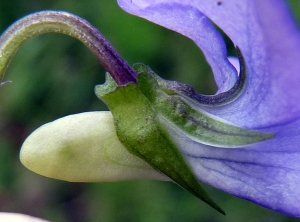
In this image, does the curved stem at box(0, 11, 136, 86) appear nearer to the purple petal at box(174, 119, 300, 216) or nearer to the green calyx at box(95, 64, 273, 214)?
the green calyx at box(95, 64, 273, 214)

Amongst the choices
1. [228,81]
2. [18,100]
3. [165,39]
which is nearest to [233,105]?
[228,81]

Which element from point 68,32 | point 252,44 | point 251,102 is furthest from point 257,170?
point 68,32

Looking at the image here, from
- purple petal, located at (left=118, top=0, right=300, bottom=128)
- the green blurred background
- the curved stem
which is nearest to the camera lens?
purple petal, located at (left=118, top=0, right=300, bottom=128)

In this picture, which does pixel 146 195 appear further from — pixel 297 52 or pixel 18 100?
pixel 297 52

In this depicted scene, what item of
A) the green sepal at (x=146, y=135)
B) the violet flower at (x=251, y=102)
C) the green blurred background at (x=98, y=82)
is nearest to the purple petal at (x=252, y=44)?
the violet flower at (x=251, y=102)

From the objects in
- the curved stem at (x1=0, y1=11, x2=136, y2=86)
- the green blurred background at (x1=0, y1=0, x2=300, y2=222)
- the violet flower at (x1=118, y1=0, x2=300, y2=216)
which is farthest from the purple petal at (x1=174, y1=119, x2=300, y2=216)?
the green blurred background at (x1=0, y1=0, x2=300, y2=222)
